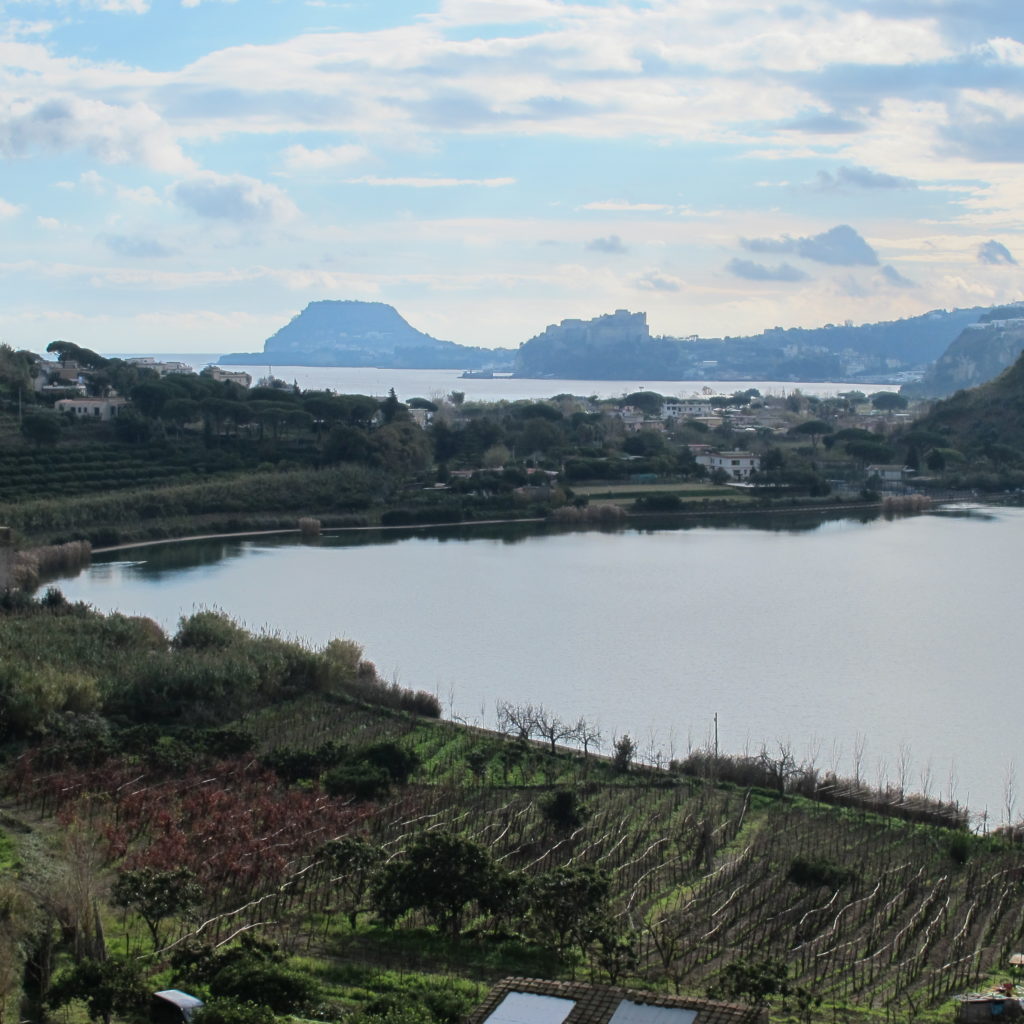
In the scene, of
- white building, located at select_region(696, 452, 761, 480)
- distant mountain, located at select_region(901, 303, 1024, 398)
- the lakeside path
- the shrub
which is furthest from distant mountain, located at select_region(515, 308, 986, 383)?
the shrub

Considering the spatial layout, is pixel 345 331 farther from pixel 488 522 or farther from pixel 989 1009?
pixel 989 1009

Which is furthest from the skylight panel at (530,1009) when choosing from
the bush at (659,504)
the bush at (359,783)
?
the bush at (659,504)

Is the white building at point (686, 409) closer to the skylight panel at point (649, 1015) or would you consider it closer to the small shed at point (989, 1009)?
the small shed at point (989, 1009)

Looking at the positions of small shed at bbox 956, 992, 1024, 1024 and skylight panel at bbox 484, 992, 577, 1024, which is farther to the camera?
small shed at bbox 956, 992, 1024, 1024

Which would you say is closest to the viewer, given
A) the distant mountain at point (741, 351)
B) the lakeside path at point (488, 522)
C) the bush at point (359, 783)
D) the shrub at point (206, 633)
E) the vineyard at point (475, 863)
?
the vineyard at point (475, 863)

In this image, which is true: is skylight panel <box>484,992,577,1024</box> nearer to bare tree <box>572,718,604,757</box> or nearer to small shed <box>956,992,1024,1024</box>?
small shed <box>956,992,1024,1024</box>

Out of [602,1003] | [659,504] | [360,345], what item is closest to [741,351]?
[360,345]
